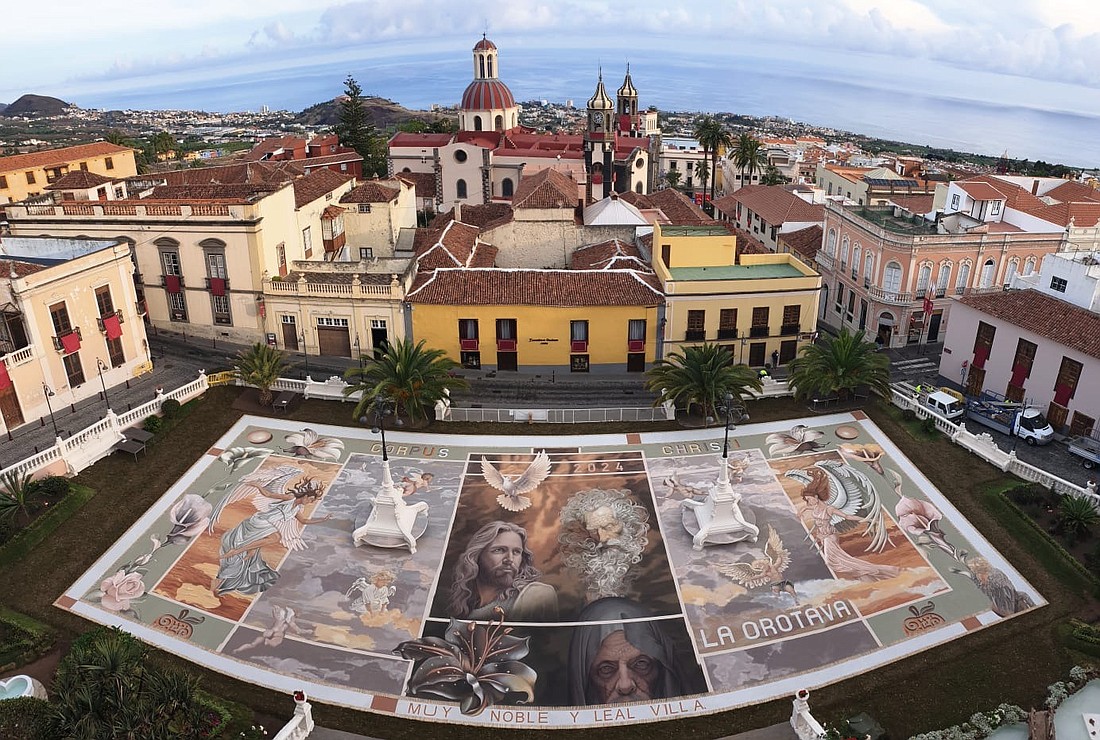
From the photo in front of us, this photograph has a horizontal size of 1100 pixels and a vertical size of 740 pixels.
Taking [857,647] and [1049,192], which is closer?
[857,647]

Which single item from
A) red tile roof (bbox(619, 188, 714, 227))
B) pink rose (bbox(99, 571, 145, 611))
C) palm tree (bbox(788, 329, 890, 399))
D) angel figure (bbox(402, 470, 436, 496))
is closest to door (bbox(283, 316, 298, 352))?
angel figure (bbox(402, 470, 436, 496))

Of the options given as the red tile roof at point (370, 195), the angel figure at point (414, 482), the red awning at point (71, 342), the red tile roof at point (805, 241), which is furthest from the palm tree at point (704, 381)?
the red tile roof at point (370, 195)

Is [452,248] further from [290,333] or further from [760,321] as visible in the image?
[760,321]

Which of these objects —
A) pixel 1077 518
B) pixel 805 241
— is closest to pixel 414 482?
pixel 1077 518

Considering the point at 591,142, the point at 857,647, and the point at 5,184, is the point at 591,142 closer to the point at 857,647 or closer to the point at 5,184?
the point at 5,184

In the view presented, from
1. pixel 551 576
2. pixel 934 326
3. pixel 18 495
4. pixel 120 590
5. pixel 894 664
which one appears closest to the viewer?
pixel 894 664

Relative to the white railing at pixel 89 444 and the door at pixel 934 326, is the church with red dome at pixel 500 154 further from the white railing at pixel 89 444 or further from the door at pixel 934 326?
the white railing at pixel 89 444

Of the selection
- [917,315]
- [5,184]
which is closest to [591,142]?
[917,315]
